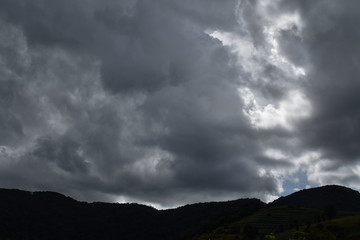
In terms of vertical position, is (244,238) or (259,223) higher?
(259,223)

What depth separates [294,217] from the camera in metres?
197

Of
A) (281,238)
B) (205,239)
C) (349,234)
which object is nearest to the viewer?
(349,234)

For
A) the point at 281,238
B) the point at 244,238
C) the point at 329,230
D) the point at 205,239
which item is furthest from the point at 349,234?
the point at 205,239

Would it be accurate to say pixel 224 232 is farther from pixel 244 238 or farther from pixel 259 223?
pixel 244 238

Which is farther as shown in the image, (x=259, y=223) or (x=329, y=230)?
(x=259, y=223)

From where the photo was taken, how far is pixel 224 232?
18475cm

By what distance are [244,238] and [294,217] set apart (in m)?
57.9

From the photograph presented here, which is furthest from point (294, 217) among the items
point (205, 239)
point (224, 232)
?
point (205, 239)

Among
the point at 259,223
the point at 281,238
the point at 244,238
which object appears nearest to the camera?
the point at 281,238

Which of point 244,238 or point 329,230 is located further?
point 244,238

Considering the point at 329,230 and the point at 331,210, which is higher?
the point at 331,210

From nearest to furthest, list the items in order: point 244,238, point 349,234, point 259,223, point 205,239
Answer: point 349,234, point 244,238, point 205,239, point 259,223

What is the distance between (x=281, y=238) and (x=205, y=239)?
2464 inches

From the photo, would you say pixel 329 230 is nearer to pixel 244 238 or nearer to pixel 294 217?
pixel 244 238
